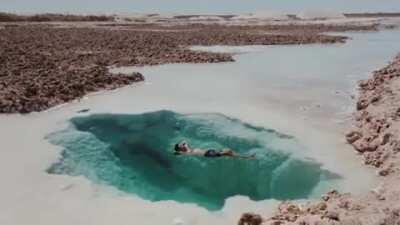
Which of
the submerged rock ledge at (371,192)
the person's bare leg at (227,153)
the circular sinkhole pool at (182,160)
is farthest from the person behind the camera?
the person's bare leg at (227,153)

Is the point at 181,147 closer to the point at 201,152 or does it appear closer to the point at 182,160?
the point at 182,160

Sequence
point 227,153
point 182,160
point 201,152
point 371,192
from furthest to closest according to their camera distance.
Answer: point 182,160
point 201,152
point 227,153
point 371,192

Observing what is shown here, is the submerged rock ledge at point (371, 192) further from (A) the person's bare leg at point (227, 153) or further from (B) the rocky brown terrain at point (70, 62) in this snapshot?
(B) the rocky brown terrain at point (70, 62)

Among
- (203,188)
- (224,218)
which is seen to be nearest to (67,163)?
(203,188)

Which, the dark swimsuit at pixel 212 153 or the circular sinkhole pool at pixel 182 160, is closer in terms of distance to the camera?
the circular sinkhole pool at pixel 182 160

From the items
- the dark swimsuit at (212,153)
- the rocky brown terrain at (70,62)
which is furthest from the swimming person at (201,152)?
the rocky brown terrain at (70,62)

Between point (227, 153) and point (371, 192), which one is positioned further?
point (227, 153)

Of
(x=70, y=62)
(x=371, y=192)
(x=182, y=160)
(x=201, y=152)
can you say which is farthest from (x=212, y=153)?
(x=70, y=62)
